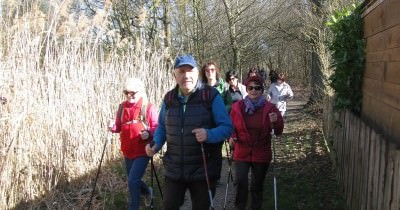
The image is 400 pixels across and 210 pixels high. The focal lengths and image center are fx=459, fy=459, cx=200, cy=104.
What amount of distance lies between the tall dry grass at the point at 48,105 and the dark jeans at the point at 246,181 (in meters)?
2.72

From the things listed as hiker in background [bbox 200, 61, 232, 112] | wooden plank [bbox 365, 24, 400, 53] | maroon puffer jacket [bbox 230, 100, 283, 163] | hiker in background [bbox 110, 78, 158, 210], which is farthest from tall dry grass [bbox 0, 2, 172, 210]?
wooden plank [bbox 365, 24, 400, 53]

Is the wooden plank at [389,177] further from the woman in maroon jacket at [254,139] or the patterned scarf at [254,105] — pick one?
the patterned scarf at [254,105]

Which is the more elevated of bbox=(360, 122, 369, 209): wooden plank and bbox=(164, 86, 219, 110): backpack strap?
bbox=(164, 86, 219, 110): backpack strap

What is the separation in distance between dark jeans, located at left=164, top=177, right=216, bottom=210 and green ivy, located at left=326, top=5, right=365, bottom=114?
3.11 m

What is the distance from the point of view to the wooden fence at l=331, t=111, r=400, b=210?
3352 millimetres

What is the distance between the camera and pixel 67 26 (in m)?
7.09

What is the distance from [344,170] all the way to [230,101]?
80.6 inches

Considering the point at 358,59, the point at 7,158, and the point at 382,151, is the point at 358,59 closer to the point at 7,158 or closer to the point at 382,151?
the point at 382,151

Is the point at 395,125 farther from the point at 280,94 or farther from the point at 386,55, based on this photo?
the point at 280,94

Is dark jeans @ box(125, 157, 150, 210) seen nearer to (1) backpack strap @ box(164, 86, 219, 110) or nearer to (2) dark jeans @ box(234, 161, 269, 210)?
(2) dark jeans @ box(234, 161, 269, 210)

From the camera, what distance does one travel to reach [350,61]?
6.45 meters

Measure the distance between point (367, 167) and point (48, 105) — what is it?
4.49m

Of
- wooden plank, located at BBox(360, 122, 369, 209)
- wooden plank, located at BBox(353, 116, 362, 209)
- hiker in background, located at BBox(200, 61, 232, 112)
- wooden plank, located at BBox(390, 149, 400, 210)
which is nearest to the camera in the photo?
wooden plank, located at BBox(390, 149, 400, 210)

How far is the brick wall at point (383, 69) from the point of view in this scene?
4.00m
